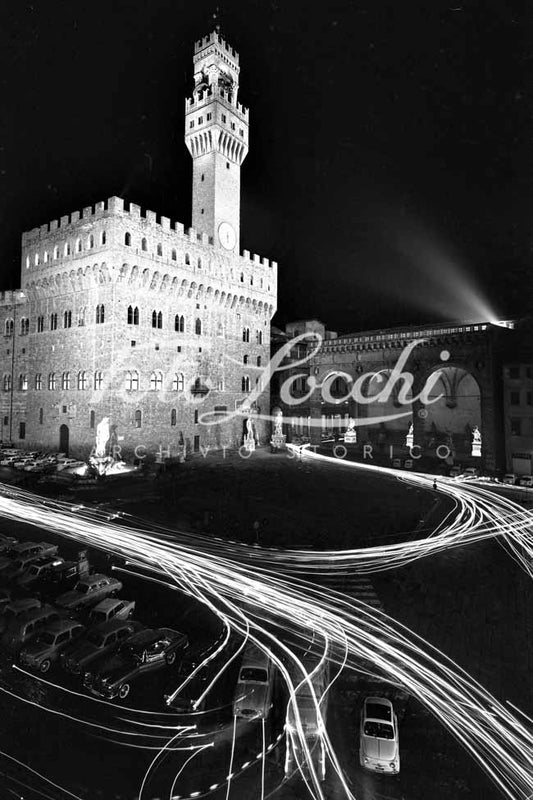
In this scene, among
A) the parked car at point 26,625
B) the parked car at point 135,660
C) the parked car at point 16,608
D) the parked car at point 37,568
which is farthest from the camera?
the parked car at point 37,568

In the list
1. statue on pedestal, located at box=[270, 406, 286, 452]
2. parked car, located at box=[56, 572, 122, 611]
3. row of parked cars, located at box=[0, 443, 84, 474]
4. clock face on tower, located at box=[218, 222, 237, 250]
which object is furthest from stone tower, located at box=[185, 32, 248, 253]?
parked car, located at box=[56, 572, 122, 611]

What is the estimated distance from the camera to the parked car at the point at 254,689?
8.19m

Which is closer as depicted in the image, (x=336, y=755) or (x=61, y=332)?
(x=336, y=755)

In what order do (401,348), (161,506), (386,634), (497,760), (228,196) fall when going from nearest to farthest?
(497,760)
(386,634)
(161,506)
(401,348)
(228,196)

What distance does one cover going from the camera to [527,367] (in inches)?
1256

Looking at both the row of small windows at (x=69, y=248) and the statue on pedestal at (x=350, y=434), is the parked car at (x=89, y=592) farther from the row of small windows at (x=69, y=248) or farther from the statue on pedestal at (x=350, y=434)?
the statue on pedestal at (x=350, y=434)

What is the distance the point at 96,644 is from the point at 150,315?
26666 mm

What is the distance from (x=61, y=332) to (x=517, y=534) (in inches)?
1293

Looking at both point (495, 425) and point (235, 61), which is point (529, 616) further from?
point (235, 61)

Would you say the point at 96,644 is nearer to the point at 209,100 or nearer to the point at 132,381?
the point at 132,381

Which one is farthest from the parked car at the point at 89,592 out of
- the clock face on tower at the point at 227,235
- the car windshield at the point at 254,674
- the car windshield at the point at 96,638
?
the clock face on tower at the point at 227,235

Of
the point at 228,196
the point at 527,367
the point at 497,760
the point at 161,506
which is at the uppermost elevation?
the point at 228,196

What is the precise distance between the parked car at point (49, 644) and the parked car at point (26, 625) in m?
0.21

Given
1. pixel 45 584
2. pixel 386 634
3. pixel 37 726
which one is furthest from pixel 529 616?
pixel 45 584
